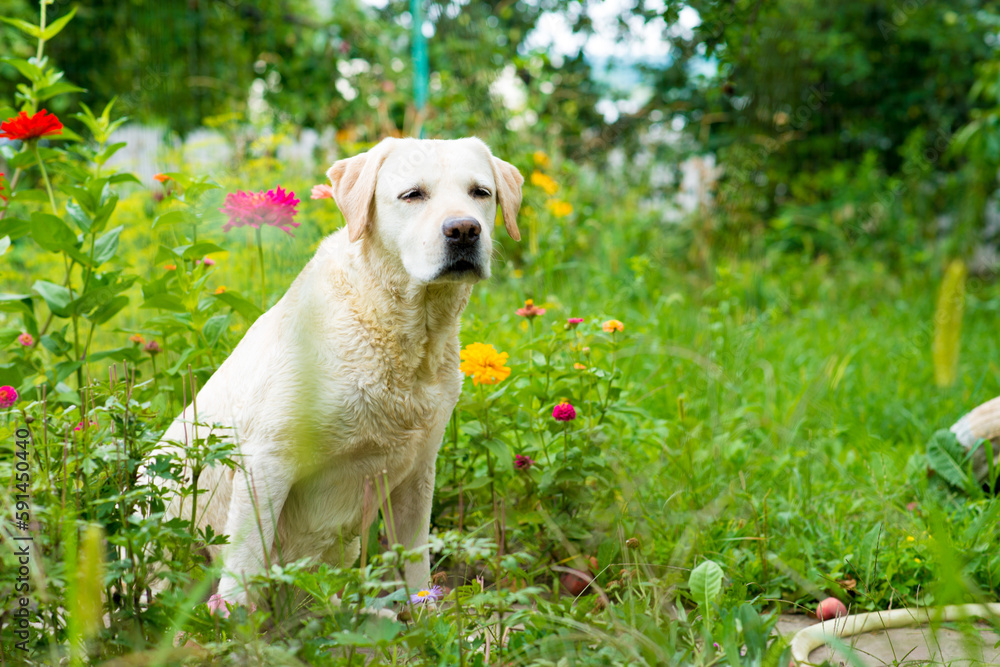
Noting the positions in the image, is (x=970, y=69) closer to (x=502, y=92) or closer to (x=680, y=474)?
(x=502, y=92)

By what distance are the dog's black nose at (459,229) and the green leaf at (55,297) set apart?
3.80ft

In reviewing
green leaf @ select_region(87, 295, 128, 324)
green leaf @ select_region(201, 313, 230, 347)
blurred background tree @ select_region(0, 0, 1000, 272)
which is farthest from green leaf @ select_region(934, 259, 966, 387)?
blurred background tree @ select_region(0, 0, 1000, 272)

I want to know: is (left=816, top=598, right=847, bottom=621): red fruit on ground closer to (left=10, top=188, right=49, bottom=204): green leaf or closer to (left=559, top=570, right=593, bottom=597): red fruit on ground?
(left=559, top=570, right=593, bottom=597): red fruit on ground

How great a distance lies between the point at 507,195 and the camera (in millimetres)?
2369

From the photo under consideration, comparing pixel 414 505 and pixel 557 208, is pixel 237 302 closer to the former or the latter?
pixel 414 505

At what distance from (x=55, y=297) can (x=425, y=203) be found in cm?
114

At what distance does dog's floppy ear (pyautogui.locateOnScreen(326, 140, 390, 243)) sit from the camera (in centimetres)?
212

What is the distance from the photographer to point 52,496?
153 cm

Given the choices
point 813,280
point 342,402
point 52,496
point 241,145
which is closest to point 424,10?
point 241,145

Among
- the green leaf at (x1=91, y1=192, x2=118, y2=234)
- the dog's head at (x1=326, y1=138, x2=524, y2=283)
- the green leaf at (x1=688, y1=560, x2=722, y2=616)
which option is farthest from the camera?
the green leaf at (x1=91, y1=192, x2=118, y2=234)

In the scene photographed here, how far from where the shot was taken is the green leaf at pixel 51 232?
2080 millimetres

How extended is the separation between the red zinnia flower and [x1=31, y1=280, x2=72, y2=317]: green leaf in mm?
424

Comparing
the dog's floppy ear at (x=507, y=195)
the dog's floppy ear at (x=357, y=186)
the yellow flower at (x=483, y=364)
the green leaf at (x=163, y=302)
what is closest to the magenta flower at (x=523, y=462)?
the yellow flower at (x=483, y=364)

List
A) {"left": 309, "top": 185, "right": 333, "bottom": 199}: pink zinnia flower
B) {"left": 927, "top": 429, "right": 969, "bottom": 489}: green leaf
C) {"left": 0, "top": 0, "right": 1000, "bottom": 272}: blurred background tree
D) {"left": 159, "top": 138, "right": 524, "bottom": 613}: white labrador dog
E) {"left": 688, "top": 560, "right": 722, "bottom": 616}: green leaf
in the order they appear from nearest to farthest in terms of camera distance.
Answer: {"left": 688, "top": 560, "right": 722, "bottom": 616}: green leaf → {"left": 159, "top": 138, "right": 524, "bottom": 613}: white labrador dog → {"left": 309, "top": 185, "right": 333, "bottom": 199}: pink zinnia flower → {"left": 927, "top": 429, "right": 969, "bottom": 489}: green leaf → {"left": 0, "top": 0, "right": 1000, "bottom": 272}: blurred background tree
